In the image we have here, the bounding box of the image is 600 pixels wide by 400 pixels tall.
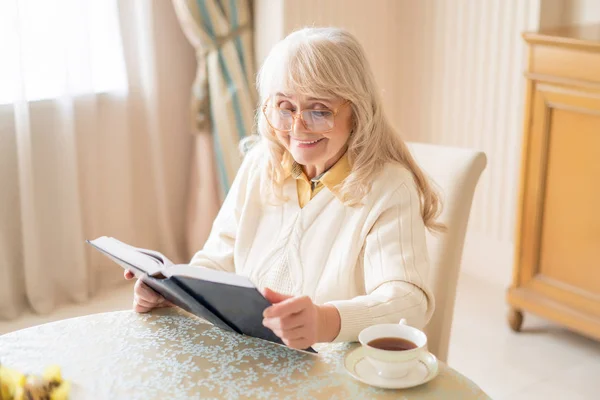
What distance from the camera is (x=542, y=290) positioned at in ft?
9.04

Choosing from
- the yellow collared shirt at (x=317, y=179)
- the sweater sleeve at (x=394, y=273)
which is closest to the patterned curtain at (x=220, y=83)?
the yellow collared shirt at (x=317, y=179)

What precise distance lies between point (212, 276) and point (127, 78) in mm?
2187

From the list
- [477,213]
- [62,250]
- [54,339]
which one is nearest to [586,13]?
[477,213]

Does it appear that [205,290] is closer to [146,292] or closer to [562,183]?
[146,292]

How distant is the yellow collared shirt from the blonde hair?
2 centimetres

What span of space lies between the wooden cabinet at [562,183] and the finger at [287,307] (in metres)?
1.64

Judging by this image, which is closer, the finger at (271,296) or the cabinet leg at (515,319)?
the finger at (271,296)

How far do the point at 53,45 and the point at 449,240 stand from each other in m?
1.92

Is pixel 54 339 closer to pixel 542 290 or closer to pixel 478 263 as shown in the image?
pixel 542 290

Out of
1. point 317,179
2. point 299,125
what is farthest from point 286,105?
point 317,179

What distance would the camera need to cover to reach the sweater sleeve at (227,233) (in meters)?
1.69

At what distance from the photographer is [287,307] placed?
114cm

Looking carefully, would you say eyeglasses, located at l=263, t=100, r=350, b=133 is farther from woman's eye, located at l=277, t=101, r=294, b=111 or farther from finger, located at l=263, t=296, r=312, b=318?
finger, located at l=263, t=296, r=312, b=318

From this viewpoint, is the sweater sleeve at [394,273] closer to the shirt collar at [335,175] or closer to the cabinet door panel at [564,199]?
the shirt collar at [335,175]
